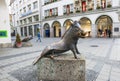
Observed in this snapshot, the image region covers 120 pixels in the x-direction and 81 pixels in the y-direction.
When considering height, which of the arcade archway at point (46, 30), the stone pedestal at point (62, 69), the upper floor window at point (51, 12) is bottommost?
the stone pedestal at point (62, 69)

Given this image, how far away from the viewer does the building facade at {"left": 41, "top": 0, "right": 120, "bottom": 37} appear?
2486 centimetres

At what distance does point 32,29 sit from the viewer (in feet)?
138

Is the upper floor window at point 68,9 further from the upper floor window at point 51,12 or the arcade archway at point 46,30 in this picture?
the arcade archway at point 46,30

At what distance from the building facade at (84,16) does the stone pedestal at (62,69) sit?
69.7ft

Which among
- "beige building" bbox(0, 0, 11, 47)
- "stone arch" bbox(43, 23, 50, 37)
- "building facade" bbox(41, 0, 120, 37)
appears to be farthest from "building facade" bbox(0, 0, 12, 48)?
"stone arch" bbox(43, 23, 50, 37)

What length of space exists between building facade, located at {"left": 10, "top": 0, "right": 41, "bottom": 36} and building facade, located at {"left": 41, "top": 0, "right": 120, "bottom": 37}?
3436 millimetres

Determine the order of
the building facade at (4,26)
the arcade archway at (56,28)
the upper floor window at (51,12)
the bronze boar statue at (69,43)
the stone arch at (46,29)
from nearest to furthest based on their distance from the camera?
the bronze boar statue at (69,43) → the building facade at (4,26) → the upper floor window at (51,12) → the arcade archway at (56,28) → the stone arch at (46,29)

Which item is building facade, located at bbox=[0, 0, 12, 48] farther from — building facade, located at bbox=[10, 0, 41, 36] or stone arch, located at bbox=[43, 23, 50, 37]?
building facade, located at bbox=[10, 0, 41, 36]

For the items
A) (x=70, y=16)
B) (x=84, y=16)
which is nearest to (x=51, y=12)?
(x=70, y=16)

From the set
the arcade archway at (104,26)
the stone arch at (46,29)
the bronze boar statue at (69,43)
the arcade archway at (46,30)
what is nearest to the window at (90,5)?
the arcade archway at (104,26)

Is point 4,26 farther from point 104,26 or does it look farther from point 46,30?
point 46,30

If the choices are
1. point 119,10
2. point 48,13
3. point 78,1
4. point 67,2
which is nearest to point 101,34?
point 119,10

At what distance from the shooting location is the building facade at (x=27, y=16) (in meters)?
39.8

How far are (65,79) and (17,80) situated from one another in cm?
161
